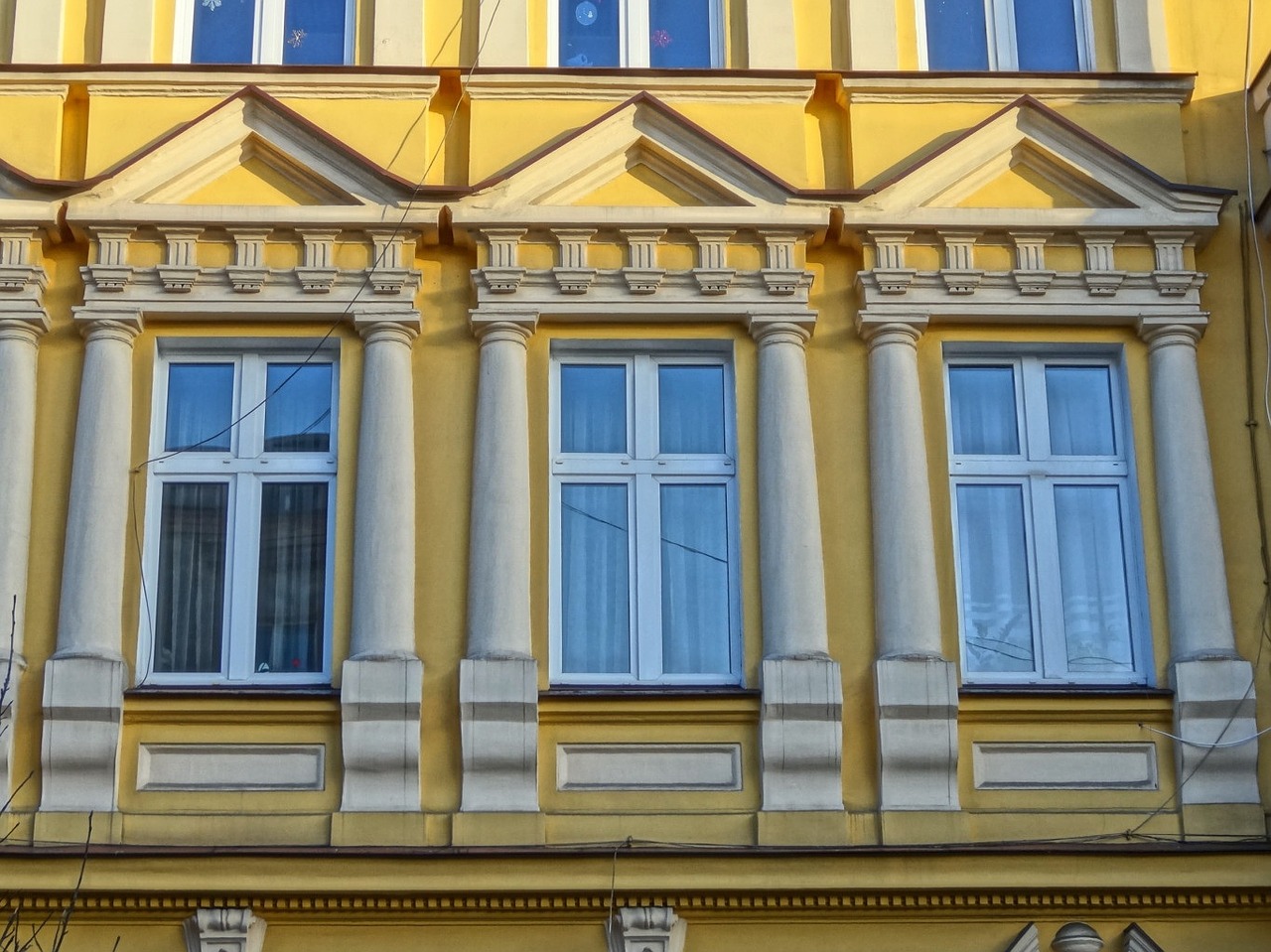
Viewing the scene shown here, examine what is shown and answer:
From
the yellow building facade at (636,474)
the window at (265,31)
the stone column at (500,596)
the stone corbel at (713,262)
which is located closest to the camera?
the yellow building facade at (636,474)

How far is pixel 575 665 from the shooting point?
37.3 feet

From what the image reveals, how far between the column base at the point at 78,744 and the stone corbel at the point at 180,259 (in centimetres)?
227

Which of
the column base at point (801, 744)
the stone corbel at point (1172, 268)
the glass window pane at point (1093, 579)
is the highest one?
the stone corbel at point (1172, 268)

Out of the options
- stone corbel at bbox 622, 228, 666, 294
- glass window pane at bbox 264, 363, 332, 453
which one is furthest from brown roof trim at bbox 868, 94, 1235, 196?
glass window pane at bbox 264, 363, 332, 453

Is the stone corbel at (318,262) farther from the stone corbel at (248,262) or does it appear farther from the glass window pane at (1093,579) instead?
the glass window pane at (1093,579)

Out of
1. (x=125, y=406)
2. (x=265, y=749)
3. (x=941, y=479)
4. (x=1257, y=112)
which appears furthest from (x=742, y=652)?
(x=1257, y=112)

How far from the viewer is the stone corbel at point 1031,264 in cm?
1190

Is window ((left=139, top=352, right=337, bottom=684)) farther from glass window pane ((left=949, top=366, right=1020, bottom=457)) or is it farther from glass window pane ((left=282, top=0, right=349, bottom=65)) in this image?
glass window pane ((left=949, top=366, right=1020, bottom=457))

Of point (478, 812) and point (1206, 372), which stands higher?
point (1206, 372)

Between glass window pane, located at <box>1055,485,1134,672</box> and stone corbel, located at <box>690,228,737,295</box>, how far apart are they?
224 centimetres

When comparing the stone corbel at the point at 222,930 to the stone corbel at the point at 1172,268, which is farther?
the stone corbel at the point at 1172,268

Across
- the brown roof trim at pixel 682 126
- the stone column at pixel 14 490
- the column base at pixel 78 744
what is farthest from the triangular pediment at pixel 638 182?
the column base at pixel 78 744

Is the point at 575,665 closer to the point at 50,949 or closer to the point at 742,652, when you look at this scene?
the point at 742,652

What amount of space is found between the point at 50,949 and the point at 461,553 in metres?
2.95
